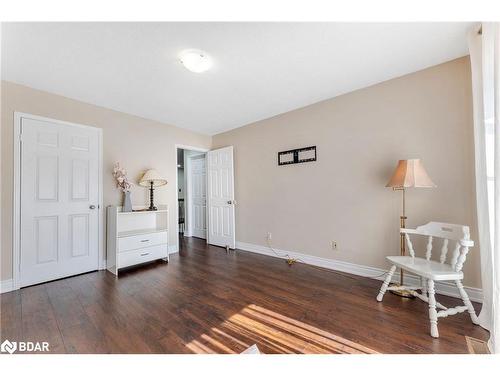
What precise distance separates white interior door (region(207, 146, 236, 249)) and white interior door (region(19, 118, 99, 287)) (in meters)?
2.00

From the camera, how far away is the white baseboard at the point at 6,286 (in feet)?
7.14

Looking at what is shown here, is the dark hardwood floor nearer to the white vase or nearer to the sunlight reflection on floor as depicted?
the sunlight reflection on floor

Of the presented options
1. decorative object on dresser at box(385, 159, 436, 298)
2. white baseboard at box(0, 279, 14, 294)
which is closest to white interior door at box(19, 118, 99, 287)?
white baseboard at box(0, 279, 14, 294)

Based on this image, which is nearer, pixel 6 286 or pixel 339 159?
pixel 6 286

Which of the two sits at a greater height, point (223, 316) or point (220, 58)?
point (220, 58)

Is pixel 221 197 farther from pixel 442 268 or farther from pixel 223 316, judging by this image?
pixel 442 268

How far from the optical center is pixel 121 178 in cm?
298

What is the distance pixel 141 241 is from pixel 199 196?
2.19 meters

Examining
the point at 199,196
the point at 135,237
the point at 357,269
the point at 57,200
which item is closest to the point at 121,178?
the point at 57,200

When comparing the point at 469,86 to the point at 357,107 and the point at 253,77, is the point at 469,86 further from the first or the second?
the point at 253,77

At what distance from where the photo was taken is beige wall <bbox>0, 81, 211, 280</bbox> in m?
2.25

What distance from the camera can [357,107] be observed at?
2.62 meters
